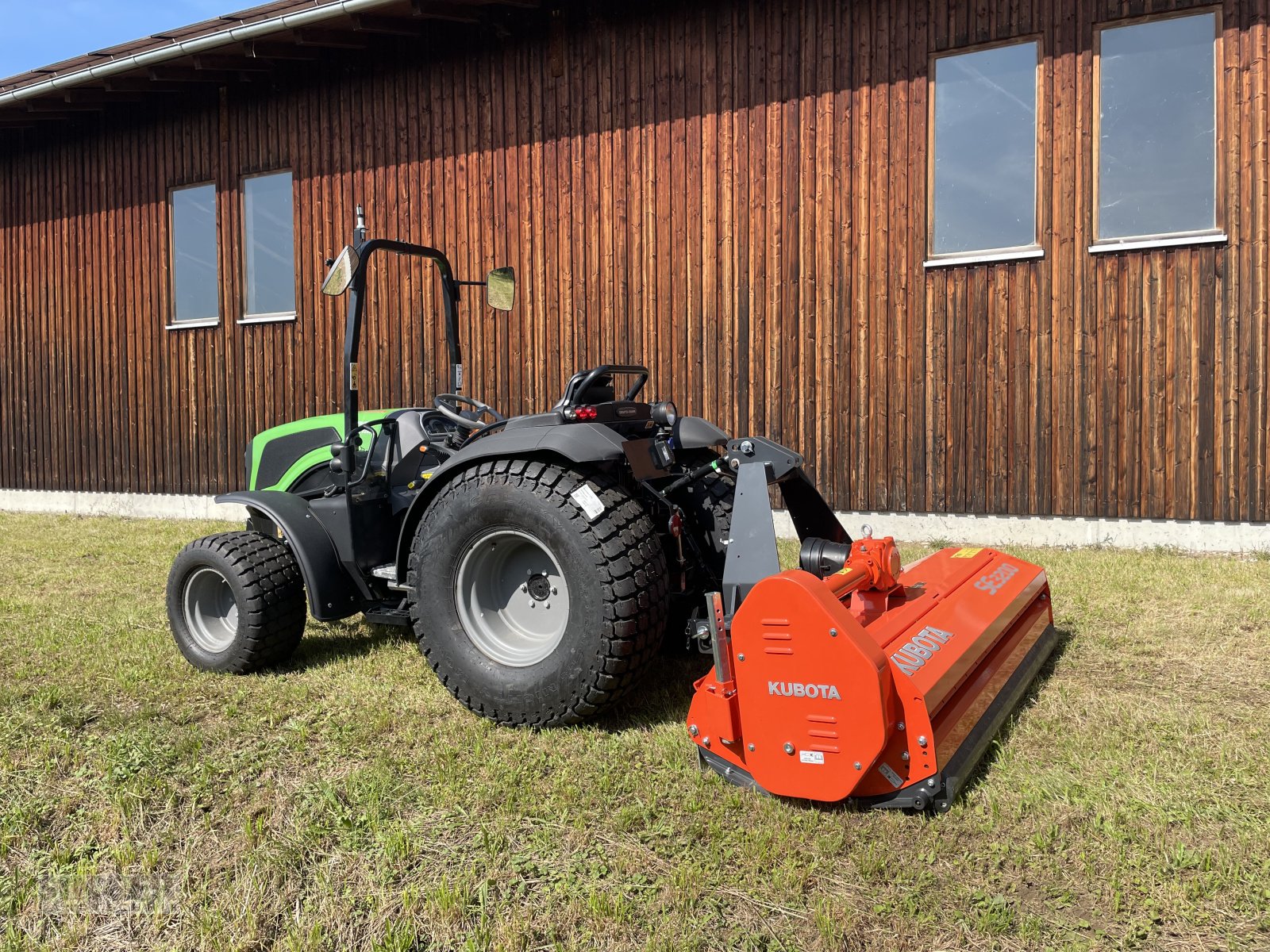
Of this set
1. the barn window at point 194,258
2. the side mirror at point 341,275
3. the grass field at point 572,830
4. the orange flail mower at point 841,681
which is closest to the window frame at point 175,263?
the barn window at point 194,258

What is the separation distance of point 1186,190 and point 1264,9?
117 cm

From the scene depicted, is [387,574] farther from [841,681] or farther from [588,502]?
[841,681]

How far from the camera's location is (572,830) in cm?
259

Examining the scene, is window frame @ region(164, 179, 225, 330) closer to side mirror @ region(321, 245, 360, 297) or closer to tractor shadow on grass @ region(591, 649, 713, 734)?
side mirror @ region(321, 245, 360, 297)

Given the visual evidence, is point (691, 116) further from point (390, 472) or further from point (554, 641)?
point (554, 641)

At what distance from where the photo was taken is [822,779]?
2.60 meters

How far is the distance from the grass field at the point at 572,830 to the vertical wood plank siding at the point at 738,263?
3228mm

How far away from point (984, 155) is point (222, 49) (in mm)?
7051

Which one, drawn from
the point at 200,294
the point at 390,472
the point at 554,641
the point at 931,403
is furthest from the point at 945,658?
the point at 200,294

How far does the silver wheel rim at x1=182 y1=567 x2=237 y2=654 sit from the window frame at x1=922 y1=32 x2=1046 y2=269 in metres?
5.38

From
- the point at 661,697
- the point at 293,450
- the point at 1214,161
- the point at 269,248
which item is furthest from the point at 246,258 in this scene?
the point at 1214,161

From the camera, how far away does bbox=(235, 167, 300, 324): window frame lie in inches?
383

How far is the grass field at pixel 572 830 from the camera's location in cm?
218

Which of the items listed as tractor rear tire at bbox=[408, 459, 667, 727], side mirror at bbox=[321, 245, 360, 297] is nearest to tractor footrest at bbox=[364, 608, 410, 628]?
tractor rear tire at bbox=[408, 459, 667, 727]
